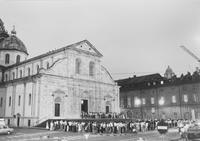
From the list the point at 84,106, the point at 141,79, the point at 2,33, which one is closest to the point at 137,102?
the point at 141,79

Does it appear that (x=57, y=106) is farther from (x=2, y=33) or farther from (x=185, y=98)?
(x=2, y=33)

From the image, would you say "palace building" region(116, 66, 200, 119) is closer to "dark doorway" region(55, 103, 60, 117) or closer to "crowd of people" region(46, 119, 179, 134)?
"dark doorway" region(55, 103, 60, 117)

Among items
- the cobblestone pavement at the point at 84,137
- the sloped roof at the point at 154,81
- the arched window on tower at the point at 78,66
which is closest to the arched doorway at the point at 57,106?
the arched window on tower at the point at 78,66

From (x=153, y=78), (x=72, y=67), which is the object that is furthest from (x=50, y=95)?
(x=153, y=78)

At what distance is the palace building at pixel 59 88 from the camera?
135 feet

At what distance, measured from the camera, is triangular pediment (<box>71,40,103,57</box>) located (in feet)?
157

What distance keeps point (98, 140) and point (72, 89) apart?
2400cm

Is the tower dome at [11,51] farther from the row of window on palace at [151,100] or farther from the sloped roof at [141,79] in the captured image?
the sloped roof at [141,79]

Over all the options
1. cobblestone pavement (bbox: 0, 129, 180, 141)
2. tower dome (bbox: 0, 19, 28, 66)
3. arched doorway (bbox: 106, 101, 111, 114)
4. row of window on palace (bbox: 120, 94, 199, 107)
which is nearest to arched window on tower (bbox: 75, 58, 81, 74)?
arched doorway (bbox: 106, 101, 111, 114)

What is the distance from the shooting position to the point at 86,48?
49250 millimetres

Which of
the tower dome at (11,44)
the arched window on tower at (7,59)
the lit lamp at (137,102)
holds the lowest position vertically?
the lit lamp at (137,102)

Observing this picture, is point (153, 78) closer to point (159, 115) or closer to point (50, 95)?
point (159, 115)

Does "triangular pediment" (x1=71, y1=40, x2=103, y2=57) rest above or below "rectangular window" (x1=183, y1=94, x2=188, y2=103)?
above

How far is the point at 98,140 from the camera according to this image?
2192 cm
